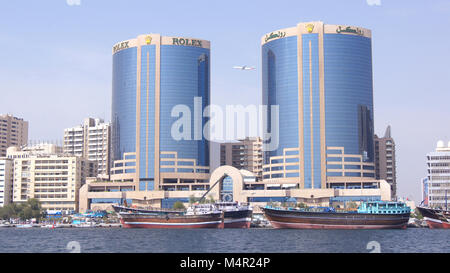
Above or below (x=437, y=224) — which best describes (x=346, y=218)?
above

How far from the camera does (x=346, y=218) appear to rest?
169750 mm

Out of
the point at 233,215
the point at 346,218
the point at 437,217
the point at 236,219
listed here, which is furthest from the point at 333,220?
the point at 437,217

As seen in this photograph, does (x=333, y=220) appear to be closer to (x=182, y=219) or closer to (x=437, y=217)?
(x=437, y=217)

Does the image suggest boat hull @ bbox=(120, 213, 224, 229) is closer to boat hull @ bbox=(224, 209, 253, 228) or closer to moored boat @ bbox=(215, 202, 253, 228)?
boat hull @ bbox=(224, 209, 253, 228)

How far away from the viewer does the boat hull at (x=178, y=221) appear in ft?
589

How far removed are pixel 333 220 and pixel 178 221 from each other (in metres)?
44.2

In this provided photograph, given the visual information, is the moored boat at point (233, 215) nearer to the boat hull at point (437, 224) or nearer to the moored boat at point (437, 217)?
the moored boat at point (437, 217)

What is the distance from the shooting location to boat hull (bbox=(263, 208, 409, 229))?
551 ft
